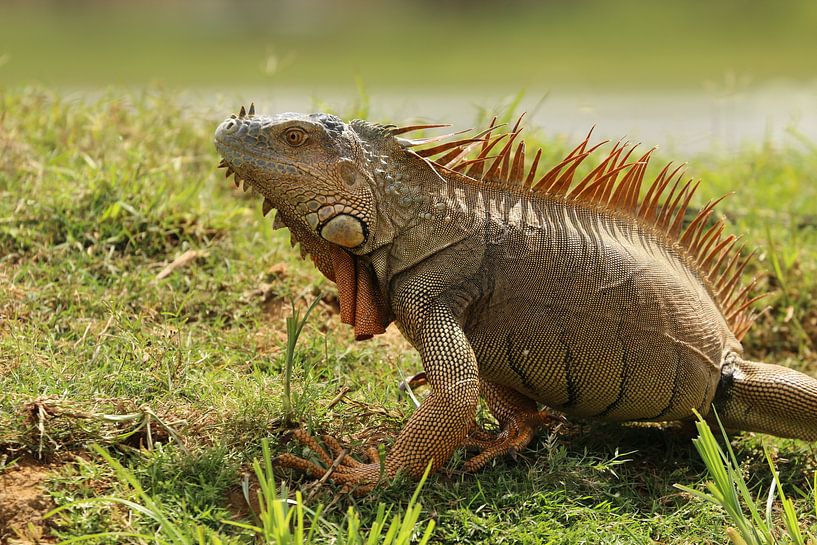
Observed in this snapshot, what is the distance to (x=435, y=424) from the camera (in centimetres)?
407

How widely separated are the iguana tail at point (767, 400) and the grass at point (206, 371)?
224mm

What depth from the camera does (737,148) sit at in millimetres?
9109

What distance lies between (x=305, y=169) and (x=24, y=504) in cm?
168

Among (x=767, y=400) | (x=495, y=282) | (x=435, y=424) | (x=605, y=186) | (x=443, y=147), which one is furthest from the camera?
(x=767, y=400)

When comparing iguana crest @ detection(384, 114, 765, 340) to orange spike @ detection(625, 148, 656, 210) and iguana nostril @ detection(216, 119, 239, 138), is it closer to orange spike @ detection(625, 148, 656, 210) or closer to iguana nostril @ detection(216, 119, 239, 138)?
orange spike @ detection(625, 148, 656, 210)

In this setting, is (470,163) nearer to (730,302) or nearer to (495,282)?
(495,282)

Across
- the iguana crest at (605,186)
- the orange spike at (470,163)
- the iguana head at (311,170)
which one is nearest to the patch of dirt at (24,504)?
the iguana head at (311,170)

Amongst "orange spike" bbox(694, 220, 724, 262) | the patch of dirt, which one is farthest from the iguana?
the patch of dirt

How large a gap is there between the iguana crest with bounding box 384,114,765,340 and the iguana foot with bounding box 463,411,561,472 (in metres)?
1.04

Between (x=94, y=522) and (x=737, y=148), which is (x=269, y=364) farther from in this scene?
(x=737, y=148)

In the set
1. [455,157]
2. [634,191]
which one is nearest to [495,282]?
[455,157]

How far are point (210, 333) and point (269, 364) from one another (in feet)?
1.33

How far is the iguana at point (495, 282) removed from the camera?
163 inches

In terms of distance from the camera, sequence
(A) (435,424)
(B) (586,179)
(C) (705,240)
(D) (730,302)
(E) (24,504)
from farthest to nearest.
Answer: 1. (D) (730,302)
2. (C) (705,240)
3. (B) (586,179)
4. (A) (435,424)
5. (E) (24,504)
